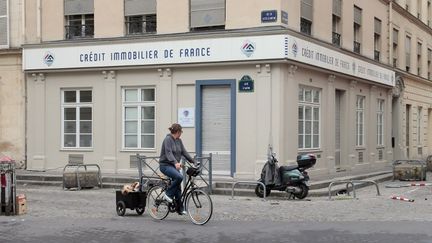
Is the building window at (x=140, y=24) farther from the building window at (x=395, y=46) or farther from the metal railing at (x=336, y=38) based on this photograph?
the building window at (x=395, y=46)

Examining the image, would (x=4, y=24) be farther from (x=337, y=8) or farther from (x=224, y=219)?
(x=224, y=219)

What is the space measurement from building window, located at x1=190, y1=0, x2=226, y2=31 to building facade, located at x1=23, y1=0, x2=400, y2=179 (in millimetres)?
34

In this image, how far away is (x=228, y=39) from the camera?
17719mm

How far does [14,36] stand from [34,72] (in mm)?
1708

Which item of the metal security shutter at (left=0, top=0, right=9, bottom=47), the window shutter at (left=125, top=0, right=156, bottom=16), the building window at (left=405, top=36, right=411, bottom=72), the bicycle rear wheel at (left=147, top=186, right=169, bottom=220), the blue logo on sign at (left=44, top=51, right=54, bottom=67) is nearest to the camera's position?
the bicycle rear wheel at (left=147, top=186, right=169, bottom=220)

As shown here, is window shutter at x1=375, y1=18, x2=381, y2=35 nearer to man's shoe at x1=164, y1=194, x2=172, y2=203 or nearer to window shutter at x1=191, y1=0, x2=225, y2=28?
window shutter at x1=191, y1=0, x2=225, y2=28

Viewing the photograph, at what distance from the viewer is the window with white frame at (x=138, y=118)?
1931 centimetres

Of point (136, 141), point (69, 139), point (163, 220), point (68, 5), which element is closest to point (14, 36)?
point (68, 5)

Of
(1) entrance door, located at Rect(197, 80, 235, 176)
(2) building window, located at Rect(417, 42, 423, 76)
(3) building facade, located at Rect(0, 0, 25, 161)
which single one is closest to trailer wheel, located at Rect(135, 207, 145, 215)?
(1) entrance door, located at Rect(197, 80, 235, 176)

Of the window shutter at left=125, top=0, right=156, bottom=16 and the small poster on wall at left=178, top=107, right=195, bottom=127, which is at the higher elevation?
the window shutter at left=125, top=0, right=156, bottom=16

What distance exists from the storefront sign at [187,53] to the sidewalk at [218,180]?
11.2 feet

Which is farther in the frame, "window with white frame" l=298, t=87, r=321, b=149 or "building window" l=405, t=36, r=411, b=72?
"building window" l=405, t=36, r=411, b=72

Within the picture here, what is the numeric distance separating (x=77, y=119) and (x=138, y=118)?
7.36 ft

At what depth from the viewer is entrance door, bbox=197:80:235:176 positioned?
18.2 meters
